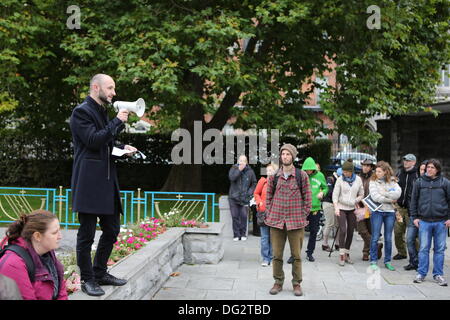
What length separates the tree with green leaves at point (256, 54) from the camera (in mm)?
13547

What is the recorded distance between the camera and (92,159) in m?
4.67

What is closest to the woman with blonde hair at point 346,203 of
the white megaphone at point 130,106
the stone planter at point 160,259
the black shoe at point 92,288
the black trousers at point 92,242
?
the stone planter at point 160,259

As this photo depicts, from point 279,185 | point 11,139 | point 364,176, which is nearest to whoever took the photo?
point 279,185

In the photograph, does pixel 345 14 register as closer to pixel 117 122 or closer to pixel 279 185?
pixel 279 185

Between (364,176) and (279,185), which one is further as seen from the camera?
(364,176)

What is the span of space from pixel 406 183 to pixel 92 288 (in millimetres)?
6611

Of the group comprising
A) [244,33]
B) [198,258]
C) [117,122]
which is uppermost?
[244,33]

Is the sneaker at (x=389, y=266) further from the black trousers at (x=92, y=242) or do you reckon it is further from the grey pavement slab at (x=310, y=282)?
the black trousers at (x=92, y=242)

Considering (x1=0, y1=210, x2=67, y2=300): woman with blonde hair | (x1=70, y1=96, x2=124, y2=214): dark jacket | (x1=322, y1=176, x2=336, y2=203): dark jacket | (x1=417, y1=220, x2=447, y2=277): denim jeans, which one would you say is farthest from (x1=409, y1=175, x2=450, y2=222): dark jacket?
(x1=0, y1=210, x2=67, y2=300): woman with blonde hair

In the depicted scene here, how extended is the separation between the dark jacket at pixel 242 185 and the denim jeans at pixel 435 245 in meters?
4.84

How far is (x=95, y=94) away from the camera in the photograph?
473 centimetres

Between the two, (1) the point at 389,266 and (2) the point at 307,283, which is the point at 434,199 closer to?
(1) the point at 389,266
